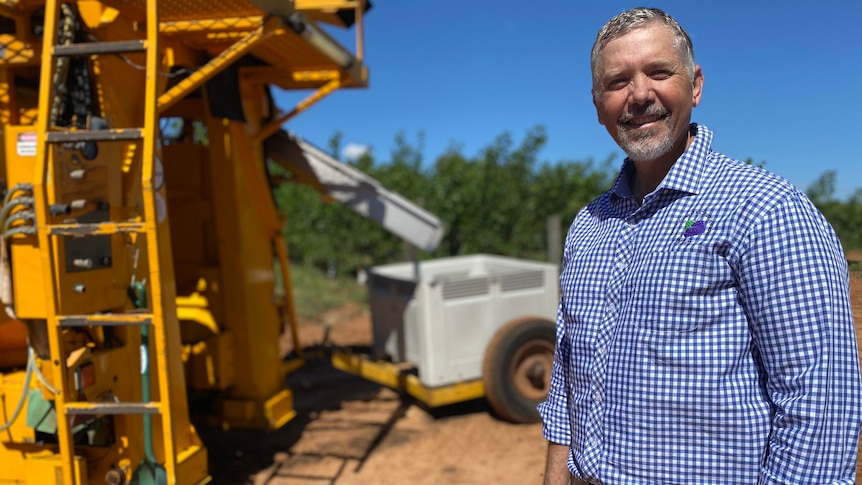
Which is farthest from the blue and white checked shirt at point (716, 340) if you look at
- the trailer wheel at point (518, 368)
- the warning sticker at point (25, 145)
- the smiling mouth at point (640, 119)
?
the trailer wheel at point (518, 368)

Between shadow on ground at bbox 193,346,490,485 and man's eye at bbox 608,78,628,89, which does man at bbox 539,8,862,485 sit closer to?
man's eye at bbox 608,78,628,89

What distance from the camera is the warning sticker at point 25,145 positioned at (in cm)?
317

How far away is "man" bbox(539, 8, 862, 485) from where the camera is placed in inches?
56.5

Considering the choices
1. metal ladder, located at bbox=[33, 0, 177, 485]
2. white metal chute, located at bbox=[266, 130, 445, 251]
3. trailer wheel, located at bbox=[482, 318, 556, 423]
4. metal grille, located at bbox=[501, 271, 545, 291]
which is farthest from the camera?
metal grille, located at bbox=[501, 271, 545, 291]

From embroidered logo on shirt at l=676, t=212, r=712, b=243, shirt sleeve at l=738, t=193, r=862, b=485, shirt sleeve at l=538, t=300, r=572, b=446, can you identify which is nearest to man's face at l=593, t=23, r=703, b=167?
embroidered logo on shirt at l=676, t=212, r=712, b=243

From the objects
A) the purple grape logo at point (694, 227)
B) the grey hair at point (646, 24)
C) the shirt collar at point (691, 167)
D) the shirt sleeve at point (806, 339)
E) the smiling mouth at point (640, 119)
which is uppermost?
the grey hair at point (646, 24)

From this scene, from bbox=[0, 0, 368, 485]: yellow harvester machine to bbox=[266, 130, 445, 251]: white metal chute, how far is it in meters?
0.94

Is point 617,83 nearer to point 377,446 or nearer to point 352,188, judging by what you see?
point 352,188

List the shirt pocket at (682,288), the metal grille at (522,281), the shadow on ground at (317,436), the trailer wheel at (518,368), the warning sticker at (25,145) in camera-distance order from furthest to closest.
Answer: the metal grille at (522,281)
the trailer wheel at (518,368)
the shadow on ground at (317,436)
the warning sticker at (25,145)
the shirt pocket at (682,288)

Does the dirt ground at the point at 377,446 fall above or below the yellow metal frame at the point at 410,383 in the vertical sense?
below

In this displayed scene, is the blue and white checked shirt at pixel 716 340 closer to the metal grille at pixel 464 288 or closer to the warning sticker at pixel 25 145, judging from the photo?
the warning sticker at pixel 25 145

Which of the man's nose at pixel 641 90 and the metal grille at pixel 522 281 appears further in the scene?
the metal grille at pixel 522 281

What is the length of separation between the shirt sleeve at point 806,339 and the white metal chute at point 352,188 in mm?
4372

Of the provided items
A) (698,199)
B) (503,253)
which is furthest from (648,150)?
(503,253)
